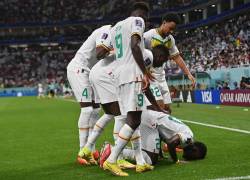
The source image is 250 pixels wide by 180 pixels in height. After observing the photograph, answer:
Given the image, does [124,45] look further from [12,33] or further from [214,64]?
[12,33]

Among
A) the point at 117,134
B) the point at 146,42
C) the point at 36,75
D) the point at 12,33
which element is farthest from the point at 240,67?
the point at 12,33

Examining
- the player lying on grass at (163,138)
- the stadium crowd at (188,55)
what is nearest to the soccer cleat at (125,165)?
the player lying on grass at (163,138)

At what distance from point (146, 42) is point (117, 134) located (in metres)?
2.40

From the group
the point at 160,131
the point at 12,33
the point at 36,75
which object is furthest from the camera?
the point at 12,33

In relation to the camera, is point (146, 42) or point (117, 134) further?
point (146, 42)

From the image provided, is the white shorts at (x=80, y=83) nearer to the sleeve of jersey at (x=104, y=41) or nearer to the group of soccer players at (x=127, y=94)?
the group of soccer players at (x=127, y=94)

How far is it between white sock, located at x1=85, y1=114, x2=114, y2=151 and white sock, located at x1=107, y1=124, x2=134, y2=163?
3.43 feet

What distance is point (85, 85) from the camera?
8.55 m

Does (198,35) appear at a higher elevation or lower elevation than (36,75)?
higher

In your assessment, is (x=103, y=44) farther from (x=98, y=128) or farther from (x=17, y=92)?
(x=17, y=92)

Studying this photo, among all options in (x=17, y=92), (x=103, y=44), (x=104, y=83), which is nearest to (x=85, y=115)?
(x=104, y=83)

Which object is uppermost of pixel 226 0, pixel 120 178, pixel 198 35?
pixel 226 0

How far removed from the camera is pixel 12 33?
260 feet

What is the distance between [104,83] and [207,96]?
22682mm
